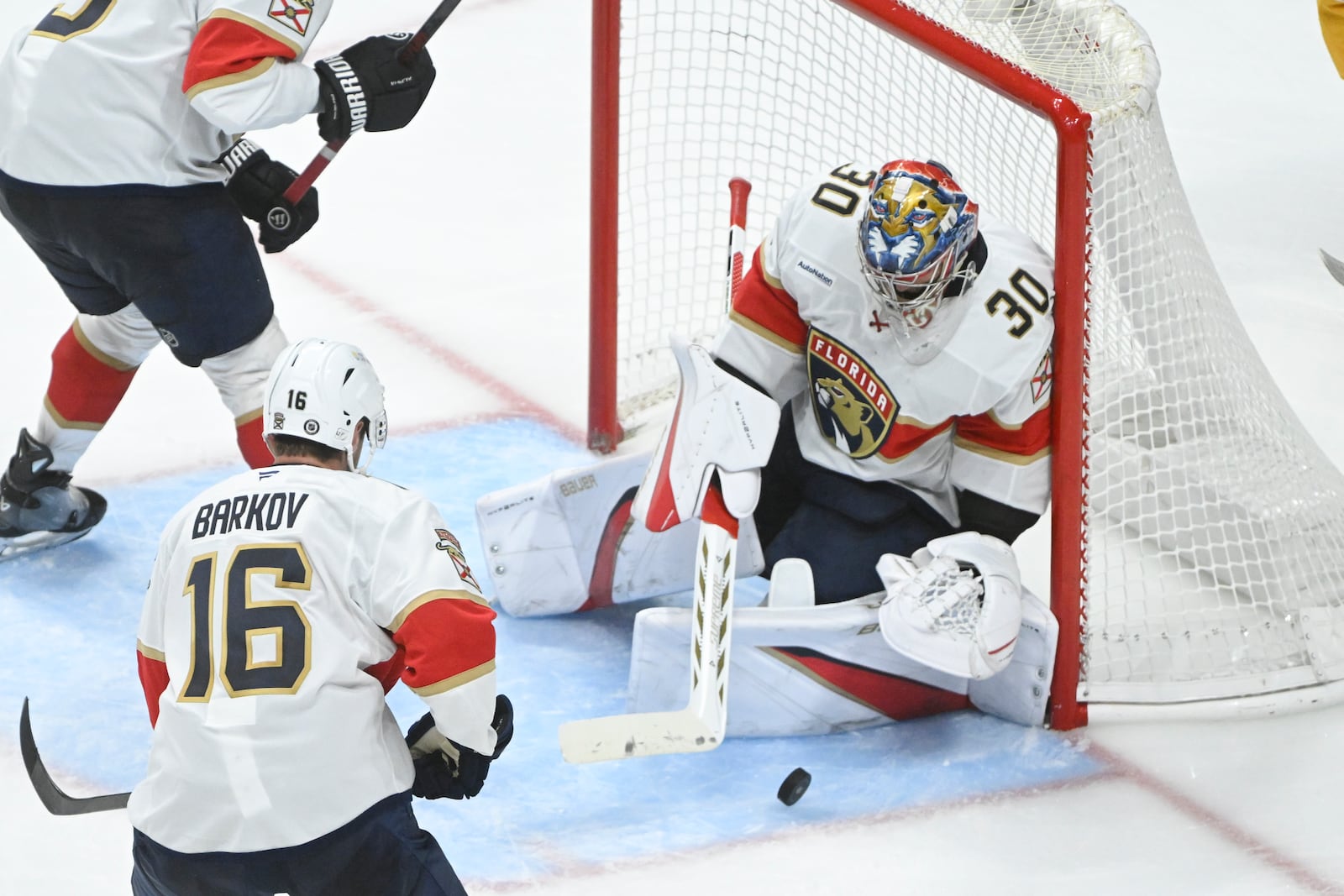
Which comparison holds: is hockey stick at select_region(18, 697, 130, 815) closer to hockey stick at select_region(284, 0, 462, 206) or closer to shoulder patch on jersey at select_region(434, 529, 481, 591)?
shoulder patch on jersey at select_region(434, 529, 481, 591)

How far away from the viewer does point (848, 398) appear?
114 inches

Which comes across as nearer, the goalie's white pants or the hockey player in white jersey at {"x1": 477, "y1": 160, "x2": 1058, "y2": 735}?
the hockey player in white jersey at {"x1": 477, "y1": 160, "x2": 1058, "y2": 735}

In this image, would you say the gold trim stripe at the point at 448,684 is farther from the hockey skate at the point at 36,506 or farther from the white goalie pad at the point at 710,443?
the hockey skate at the point at 36,506

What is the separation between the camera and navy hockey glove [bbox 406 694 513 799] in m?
2.18

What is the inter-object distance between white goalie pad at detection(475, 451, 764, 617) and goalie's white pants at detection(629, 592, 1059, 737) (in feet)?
1.01

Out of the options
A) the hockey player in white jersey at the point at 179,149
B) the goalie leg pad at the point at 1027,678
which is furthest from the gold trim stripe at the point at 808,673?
the hockey player in white jersey at the point at 179,149

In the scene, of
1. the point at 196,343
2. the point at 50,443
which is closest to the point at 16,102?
the point at 196,343

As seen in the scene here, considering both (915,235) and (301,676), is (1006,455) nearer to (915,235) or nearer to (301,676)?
(915,235)

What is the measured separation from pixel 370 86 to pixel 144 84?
1.27 feet

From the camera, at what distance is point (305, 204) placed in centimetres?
319

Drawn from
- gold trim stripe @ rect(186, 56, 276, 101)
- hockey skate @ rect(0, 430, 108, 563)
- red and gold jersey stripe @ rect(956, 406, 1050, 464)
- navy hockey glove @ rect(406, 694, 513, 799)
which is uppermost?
gold trim stripe @ rect(186, 56, 276, 101)

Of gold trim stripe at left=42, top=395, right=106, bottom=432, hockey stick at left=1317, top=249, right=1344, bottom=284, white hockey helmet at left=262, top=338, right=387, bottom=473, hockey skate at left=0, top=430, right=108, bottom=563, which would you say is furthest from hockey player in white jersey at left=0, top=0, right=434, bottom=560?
hockey stick at left=1317, top=249, right=1344, bottom=284

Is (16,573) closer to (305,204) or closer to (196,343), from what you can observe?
(196,343)

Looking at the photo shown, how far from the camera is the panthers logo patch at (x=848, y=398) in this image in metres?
2.85
